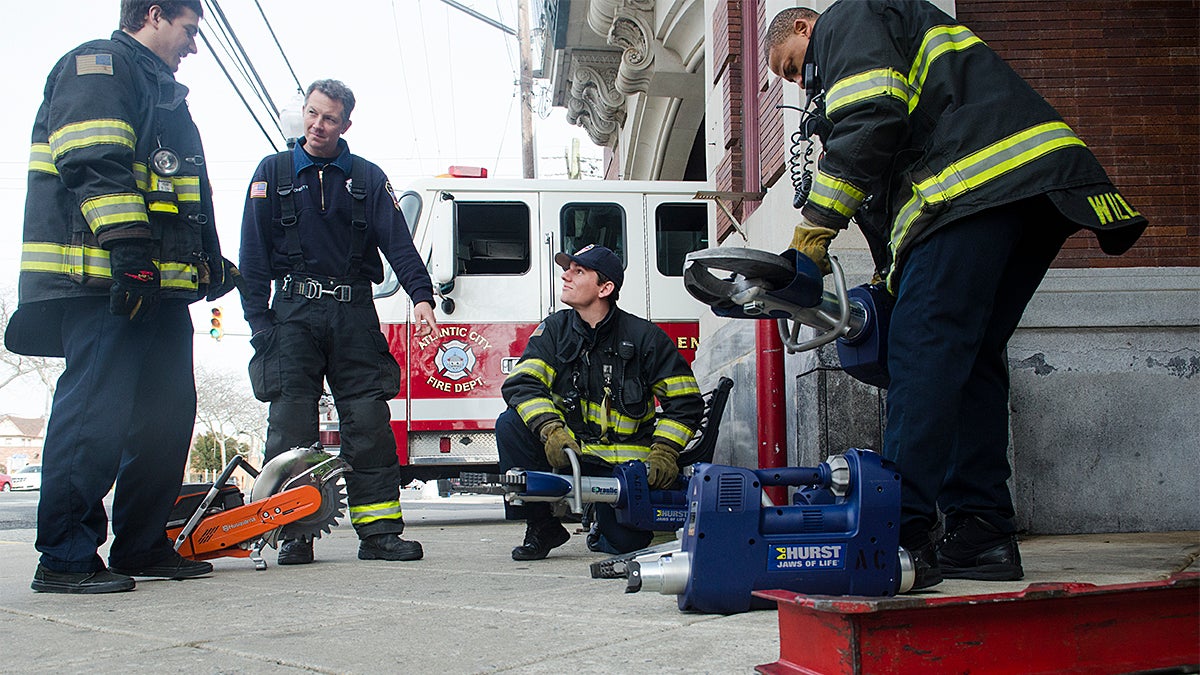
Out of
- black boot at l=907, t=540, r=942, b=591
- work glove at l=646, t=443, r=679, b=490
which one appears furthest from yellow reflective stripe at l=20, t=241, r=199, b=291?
black boot at l=907, t=540, r=942, b=591

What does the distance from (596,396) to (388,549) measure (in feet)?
3.61

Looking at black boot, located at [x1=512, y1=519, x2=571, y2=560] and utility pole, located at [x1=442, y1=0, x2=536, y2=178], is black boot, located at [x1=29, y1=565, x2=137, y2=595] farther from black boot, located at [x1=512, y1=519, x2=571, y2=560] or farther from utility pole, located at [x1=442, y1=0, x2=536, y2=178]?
utility pole, located at [x1=442, y1=0, x2=536, y2=178]

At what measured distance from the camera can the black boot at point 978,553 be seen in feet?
9.43

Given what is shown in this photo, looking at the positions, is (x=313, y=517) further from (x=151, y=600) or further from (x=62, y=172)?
(x=62, y=172)

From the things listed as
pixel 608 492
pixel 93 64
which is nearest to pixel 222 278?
pixel 93 64

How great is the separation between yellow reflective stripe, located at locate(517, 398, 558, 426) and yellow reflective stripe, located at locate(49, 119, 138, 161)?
176cm

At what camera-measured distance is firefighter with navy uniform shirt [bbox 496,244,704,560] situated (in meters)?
4.17

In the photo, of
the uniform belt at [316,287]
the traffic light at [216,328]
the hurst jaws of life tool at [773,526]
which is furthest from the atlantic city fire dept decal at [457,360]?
the traffic light at [216,328]

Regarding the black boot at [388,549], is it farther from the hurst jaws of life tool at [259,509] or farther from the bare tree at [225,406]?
the bare tree at [225,406]

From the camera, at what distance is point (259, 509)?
4090mm

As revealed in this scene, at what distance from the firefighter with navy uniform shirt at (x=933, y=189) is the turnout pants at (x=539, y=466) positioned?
5.15 ft

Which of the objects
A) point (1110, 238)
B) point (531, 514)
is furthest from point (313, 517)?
point (1110, 238)

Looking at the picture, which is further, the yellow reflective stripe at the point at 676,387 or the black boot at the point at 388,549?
the black boot at the point at 388,549

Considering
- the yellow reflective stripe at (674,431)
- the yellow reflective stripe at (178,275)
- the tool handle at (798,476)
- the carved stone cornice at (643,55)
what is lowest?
the tool handle at (798,476)
